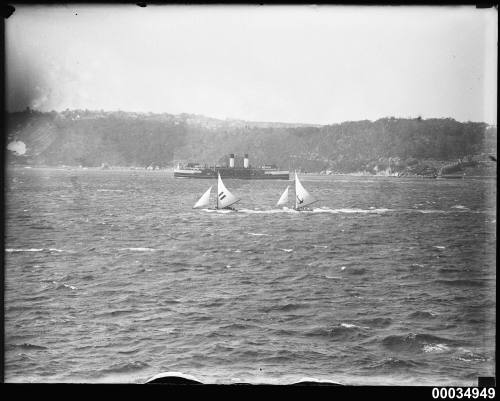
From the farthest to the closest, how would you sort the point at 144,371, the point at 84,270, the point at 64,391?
the point at 84,270 < the point at 144,371 < the point at 64,391

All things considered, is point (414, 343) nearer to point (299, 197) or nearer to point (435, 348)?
point (435, 348)

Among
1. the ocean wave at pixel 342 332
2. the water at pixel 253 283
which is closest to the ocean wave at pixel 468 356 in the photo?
the water at pixel 253 283

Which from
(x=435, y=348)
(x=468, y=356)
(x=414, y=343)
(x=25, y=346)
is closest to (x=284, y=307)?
(x=414, y=343)

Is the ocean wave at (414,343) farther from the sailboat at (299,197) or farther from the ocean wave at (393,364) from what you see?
the sailboat at (299,197)

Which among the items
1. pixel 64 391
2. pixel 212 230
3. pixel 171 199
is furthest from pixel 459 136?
pixel 64 391

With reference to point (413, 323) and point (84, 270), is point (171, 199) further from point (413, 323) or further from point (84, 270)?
point (413, 323)

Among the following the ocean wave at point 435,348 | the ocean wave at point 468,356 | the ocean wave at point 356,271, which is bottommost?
the ocean wave at point 468,356

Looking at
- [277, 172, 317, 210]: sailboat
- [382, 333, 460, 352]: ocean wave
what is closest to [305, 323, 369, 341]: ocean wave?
[382, 333, 460, 352]: ocean wave
